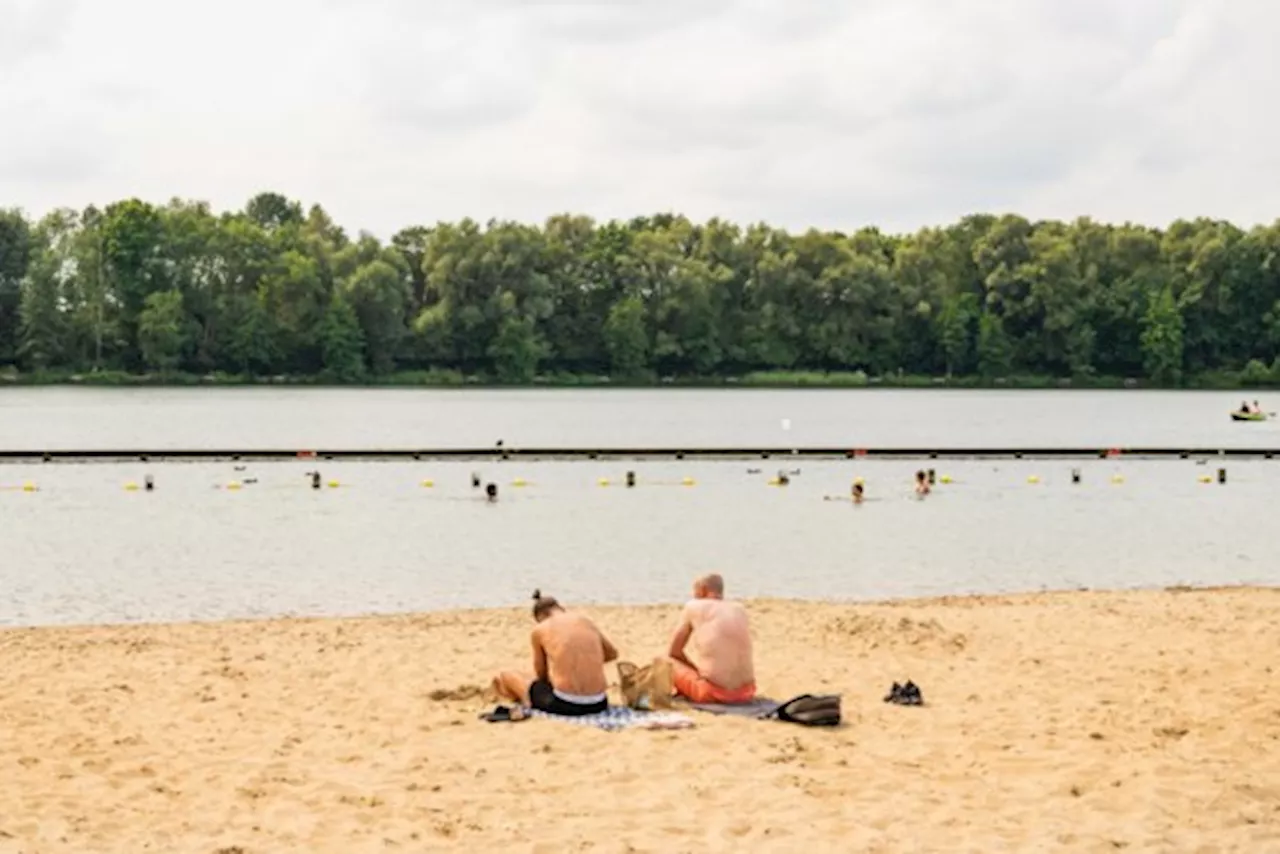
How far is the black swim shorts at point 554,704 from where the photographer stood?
14.1 m

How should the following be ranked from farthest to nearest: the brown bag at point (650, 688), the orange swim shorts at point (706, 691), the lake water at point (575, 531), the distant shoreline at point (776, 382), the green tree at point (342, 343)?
the distant shoreline at point (776, 382) → the green tree at point (342, 343) → the lake water at point (575, 531) → the orange swim shorts at point (706, 691) → the brown bag at point (650, 688)

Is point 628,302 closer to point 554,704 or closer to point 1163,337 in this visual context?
point 1163,337

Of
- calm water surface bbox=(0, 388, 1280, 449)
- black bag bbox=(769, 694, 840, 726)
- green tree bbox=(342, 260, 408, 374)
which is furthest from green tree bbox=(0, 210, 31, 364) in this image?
black bag bbox=(769, 694, 840, 726)

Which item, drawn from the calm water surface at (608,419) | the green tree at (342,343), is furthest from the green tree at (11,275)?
the green tree at (342,343)

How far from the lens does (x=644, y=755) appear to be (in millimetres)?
12891

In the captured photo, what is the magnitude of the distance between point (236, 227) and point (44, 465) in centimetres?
8549

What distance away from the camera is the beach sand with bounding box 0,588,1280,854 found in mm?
10891

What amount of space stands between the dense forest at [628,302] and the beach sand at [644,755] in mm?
119031

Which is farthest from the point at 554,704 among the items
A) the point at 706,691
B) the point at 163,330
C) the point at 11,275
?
the point at 11,275

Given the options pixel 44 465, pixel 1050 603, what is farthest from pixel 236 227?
pixel 1050 603

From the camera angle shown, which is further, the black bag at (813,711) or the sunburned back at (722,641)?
the sunburned back at (722,641)

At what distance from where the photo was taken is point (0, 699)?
15.0 metres

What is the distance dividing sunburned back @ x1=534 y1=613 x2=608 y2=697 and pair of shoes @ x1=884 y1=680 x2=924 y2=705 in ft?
9.58

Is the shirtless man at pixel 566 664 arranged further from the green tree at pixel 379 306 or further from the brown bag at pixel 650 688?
the green tree at pixel 379 306
